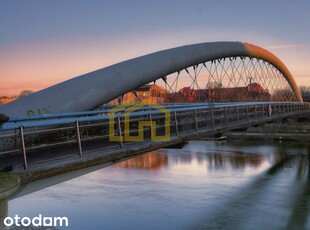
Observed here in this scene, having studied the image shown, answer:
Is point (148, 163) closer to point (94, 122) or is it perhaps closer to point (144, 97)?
point (144, 97)

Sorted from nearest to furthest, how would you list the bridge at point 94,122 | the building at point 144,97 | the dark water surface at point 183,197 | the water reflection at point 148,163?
the bridge at point 94,122, the dark water surface at point 183,197, the building at point 144,97, the water reflection at point 148,163

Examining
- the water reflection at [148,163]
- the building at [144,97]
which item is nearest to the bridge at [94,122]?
the building at [144,97]

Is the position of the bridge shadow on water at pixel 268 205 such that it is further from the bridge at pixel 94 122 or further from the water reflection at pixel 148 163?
the water reflection at pixel 148 163

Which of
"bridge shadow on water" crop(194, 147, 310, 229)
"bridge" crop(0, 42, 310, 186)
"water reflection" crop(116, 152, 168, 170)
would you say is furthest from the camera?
"water reflection" crop(116, 152, 168, 170)

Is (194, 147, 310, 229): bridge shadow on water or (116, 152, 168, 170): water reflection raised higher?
(116, 152, 168, 170): water reflection

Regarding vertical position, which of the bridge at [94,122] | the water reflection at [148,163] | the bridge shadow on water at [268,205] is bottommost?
the bridge shadow on water at [268,205]

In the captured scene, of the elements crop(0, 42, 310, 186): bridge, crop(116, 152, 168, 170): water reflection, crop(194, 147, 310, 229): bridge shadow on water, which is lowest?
crop(194, 147, 310, 229): bridge shadow on water

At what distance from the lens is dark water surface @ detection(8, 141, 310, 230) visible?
→ 560 inches

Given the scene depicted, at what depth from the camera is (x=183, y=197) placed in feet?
57.4

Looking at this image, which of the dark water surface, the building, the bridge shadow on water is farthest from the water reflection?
the bridge shadow on water

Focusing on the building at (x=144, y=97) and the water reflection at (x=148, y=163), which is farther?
the water reflection at (x=148, y=163)

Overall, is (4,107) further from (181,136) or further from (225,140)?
(225,140)

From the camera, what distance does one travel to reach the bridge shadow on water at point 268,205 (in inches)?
555

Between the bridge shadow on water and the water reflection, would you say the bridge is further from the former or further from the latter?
the water reflection
